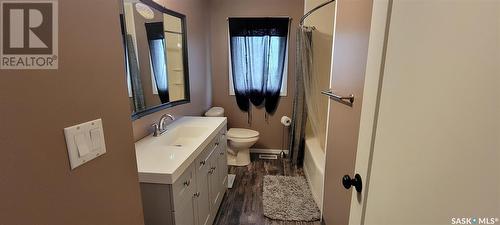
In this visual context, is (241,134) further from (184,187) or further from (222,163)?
(184,187)

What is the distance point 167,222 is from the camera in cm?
123

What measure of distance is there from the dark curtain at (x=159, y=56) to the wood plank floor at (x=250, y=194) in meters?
1.20

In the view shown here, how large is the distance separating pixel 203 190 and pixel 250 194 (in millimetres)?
921

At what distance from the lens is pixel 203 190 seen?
1.66m

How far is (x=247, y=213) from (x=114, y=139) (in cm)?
170

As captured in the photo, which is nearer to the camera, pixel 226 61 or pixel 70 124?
pixel 70 124

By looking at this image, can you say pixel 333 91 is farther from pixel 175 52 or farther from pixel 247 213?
pixel 175 52

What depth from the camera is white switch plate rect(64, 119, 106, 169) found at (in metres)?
0.60

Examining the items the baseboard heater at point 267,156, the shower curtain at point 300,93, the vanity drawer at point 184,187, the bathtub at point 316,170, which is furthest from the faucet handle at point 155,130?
the baseboard heater at point 267,156

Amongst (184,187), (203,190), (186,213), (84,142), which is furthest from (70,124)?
(203,190)

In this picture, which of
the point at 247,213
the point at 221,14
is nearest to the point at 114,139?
the point at 247,213

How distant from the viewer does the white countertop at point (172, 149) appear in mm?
1176

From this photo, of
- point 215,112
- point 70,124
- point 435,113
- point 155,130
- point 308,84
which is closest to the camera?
point 435,113

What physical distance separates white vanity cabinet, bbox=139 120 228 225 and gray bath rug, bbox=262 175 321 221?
0.51 m
